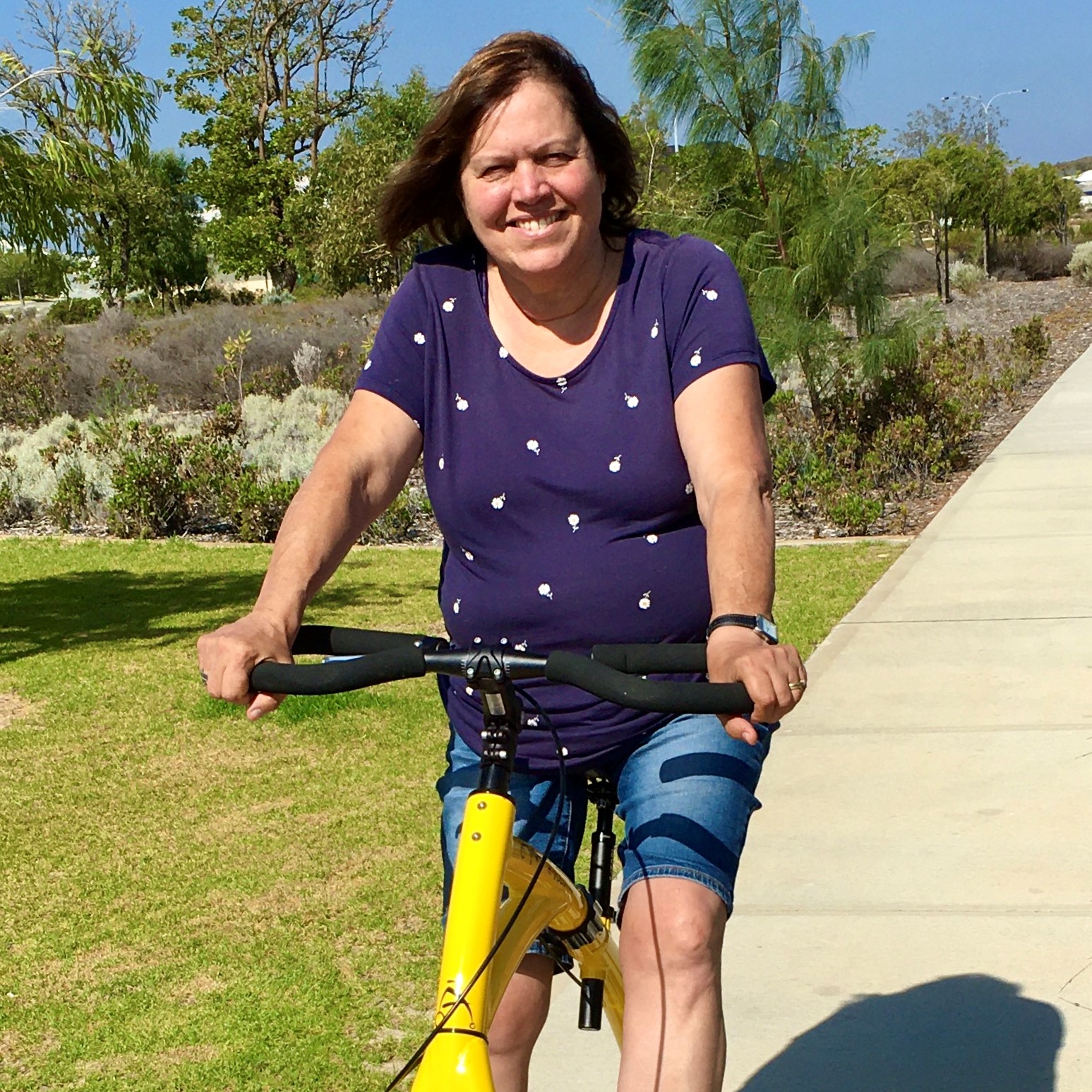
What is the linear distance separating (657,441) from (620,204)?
0.54 m

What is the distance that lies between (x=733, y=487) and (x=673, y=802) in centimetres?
45

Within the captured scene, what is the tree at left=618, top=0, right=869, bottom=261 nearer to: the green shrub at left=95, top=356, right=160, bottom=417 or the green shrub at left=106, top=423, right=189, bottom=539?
the green shrub at left=106, top=423, right=189, bottom=539

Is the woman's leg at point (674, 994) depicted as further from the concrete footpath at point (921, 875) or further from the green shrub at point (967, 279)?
the green shrub at point (967, 279)

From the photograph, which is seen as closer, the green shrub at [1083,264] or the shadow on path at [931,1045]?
the shadow on path at [931,1045]

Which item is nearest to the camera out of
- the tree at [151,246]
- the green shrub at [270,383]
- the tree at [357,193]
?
the green shrub at [270,383]

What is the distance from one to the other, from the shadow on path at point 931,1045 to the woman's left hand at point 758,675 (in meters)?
1.69

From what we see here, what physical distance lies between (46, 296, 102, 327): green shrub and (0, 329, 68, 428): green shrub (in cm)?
1329

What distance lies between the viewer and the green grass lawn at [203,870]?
3721 mm

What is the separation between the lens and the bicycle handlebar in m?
1.86

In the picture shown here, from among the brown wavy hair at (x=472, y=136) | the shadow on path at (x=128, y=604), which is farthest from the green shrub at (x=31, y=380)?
the brown wavy hair at (x=472, y=136)

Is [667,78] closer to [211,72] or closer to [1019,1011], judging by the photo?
[1019,1011]

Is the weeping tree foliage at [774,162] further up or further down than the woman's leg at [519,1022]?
further up

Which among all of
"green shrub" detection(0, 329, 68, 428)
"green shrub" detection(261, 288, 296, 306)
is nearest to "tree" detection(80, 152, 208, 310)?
"green shrub" detection(261, 288, 296, 306)

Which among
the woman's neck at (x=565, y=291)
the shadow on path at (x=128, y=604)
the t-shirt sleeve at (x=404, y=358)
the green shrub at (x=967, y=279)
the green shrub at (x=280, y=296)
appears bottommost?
the shadow on path at (x=128, y=604)
